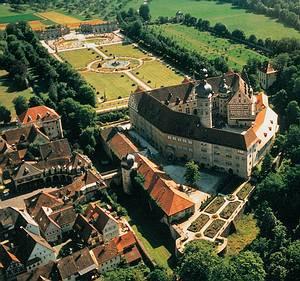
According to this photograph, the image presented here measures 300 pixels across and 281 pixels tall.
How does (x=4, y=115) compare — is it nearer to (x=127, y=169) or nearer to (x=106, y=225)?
(x=127, y=169)

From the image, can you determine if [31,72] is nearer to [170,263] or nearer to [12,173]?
[12,173]

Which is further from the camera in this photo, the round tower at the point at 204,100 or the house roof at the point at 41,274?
the round tower at the point at 204,100

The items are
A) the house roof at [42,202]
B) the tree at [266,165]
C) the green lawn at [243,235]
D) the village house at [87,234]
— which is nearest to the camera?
the village house at [87,234]

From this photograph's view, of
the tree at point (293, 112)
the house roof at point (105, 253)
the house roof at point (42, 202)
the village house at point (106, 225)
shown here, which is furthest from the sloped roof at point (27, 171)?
the tree at point (293, 112)

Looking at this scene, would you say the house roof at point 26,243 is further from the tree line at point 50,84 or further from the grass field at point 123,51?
the grass field at point 123,51

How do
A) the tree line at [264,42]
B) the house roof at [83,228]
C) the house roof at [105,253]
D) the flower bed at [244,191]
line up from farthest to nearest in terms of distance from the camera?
the tree line at [264,42], the flower bed at [244,191], the house roof at [83,228], the house roof at [105,253]

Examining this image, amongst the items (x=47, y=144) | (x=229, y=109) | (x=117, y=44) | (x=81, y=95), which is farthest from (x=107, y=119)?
(x=117, y=44)

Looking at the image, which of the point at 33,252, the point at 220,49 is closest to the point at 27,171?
the point at 33,252

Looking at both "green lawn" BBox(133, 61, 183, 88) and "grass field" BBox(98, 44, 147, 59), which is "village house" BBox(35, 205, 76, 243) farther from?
"grass field" BBox(98, 44, 147, 59)
